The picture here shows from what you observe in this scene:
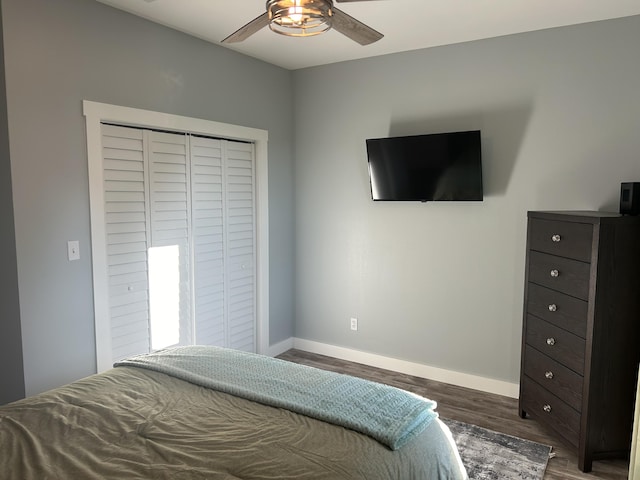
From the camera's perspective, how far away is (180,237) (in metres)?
3.31

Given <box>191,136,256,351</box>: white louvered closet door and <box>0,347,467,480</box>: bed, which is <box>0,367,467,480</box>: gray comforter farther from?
<box>191,136,256,351</box>: white louvered closet door

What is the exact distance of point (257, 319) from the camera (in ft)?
13.5

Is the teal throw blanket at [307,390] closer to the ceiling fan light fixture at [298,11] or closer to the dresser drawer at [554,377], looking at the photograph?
the dresser drawer at [554,377]

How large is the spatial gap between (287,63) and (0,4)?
2.23 m

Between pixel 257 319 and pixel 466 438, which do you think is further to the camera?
pixel 257 319

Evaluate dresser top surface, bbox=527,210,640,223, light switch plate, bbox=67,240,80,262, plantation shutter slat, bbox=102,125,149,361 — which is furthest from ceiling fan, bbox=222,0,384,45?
light switch plate, bbox=67,240,80,262

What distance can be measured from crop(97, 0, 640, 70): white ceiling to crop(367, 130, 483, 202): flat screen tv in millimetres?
714

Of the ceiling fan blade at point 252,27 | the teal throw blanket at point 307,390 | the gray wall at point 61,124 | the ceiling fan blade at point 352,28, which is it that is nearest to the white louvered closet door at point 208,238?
the gray wall at point 61,124

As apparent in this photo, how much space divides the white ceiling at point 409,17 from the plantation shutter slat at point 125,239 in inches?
32.5

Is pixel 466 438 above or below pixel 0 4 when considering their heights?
below

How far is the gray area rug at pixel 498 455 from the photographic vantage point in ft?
8.10

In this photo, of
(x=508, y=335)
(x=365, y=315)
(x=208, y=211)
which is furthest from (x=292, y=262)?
(x=508, y=335)

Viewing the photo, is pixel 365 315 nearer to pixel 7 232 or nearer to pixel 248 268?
pixel 248 268

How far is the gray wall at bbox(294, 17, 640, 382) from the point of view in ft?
9.82
